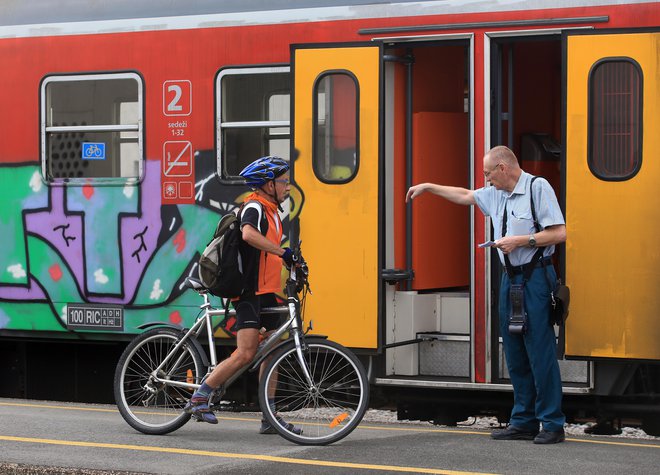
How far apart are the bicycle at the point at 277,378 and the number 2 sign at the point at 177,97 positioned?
6.82 feet

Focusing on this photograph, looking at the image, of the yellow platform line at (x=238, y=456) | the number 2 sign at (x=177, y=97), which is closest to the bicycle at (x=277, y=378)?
the yellow platform line at (x=238, y=456)

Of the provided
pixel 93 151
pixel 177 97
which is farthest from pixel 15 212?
pixel 177 97

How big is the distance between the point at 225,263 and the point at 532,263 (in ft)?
5.59

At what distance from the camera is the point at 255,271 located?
7.29 m

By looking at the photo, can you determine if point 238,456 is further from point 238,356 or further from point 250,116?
point 250,116

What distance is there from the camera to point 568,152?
7.88 meters

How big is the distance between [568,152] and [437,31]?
1208mm

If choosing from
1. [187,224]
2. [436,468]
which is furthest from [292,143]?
[436,468]

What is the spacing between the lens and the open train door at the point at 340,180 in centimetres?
837

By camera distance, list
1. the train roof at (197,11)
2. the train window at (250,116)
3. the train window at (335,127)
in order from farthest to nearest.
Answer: the train window at (250,116) → the train window at (335,127) → the train roof at (197,11)

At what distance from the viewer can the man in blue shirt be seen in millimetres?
7180

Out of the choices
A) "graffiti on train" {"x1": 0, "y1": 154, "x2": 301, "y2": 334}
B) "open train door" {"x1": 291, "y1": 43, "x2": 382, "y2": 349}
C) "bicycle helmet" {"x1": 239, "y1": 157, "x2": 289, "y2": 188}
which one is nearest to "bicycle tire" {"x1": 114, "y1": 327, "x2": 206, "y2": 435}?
"bicycle helmet" {"x1": 239, "y1": 157, "x2": 289, "y2": 188}

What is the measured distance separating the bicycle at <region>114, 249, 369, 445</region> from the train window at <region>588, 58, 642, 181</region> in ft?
6.49

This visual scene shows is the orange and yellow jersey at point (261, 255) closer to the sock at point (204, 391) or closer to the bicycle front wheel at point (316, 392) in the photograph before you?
the bicycle front wheel at point (316, 392)
